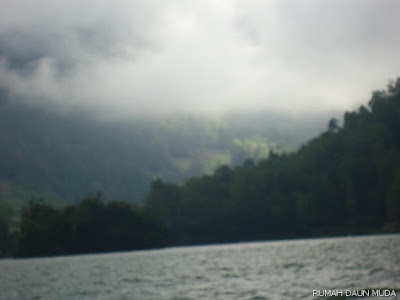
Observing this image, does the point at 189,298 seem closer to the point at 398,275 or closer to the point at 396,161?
the point at 398,275

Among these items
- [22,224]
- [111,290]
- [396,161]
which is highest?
[396,161]

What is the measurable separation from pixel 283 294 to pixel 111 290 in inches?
780

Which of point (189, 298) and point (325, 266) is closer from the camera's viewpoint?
point (189, 298)

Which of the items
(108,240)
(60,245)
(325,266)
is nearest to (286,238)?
(108,240)

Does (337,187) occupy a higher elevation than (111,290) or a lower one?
higher

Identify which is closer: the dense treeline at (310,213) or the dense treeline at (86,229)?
the dense treeline at (310,213)

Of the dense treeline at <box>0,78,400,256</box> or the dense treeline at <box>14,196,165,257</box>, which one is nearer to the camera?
the dense treeline at <box>0,78,400,256</box>

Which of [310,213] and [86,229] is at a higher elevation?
[310,213]

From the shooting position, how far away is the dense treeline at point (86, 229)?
7082 inches

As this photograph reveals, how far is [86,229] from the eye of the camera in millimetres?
187000

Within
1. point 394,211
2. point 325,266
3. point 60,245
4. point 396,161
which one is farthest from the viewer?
point 60,245

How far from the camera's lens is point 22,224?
184 m

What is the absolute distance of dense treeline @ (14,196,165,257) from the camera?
17988cm

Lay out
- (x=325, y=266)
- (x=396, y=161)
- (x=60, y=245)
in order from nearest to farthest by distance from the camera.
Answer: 1. (x=325, y=266)
2. (x=396, y=161)
3. (x=60, y=245)
